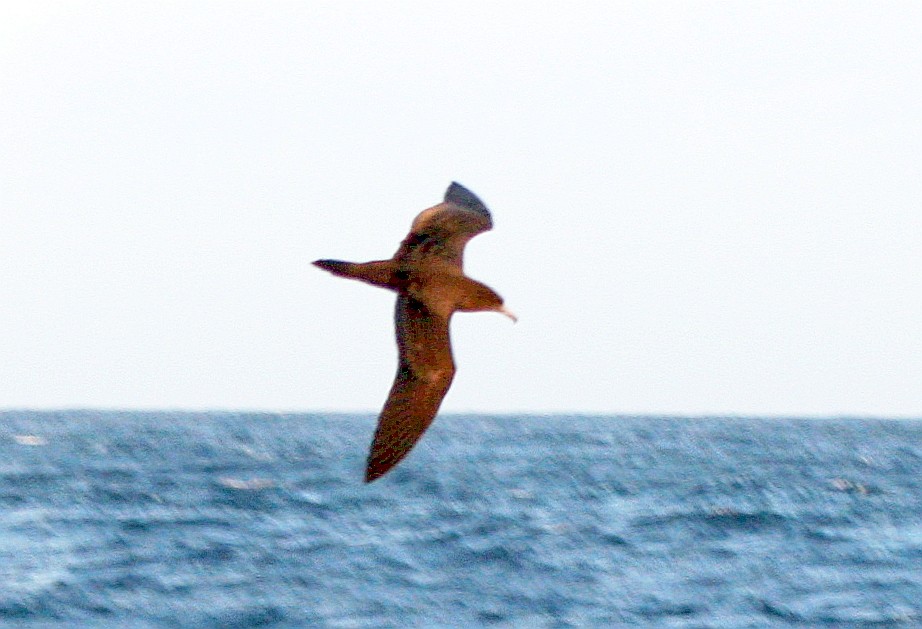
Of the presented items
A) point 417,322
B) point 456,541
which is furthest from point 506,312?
point 456,541

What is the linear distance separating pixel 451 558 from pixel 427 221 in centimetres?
1091

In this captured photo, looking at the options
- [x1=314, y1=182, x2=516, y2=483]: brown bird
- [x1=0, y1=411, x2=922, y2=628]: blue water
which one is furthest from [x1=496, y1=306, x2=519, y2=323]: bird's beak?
[x1=0, y1=411, x2=922, y2=628]: blue water

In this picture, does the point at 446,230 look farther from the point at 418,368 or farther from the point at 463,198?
the point at 418,368

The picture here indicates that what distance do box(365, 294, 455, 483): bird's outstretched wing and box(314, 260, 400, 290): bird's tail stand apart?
0.50 feet

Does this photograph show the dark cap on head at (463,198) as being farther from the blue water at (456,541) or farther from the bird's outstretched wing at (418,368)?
the blue water at (456,541)

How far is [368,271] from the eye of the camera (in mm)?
8555

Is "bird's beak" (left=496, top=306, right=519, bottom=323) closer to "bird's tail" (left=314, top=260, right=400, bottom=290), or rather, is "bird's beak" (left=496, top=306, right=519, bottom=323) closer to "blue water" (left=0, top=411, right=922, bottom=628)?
Answer: "bird's tail" (left=314, top=260, right=400, bottom=290)

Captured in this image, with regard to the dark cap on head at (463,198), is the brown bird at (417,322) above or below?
below

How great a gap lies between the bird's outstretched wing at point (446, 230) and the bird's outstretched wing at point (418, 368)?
0.45 meters

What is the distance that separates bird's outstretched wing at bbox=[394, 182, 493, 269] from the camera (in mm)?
9227

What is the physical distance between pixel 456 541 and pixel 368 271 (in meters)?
13.0

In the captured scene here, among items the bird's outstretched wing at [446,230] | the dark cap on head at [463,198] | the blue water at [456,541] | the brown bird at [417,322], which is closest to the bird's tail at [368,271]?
the brown bird at [417,322]

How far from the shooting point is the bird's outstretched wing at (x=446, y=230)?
923 centimetres

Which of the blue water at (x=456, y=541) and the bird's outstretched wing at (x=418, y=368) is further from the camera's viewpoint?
the blue water at (x=456, y=541)
